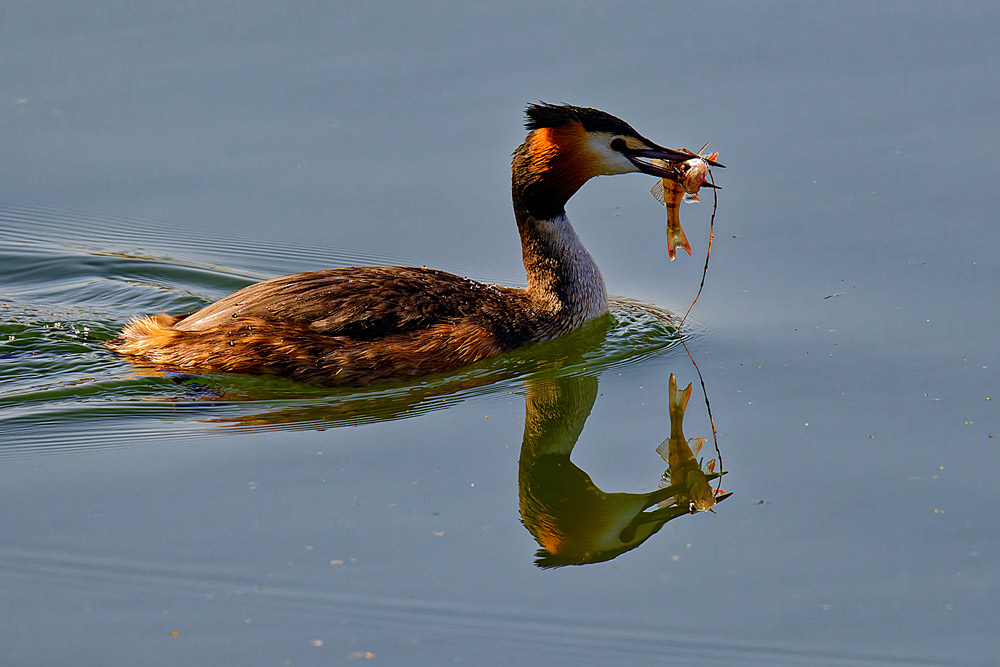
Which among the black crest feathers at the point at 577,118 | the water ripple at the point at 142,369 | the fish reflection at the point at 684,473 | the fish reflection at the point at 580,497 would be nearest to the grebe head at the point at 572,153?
the black crest feathers at the point at 577,118

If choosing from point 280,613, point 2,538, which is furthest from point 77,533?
point 280,613

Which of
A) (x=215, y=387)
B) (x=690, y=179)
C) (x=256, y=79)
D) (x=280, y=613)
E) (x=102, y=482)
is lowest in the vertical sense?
(x=280, y=613)

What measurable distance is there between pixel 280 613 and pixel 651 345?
376 centimetres

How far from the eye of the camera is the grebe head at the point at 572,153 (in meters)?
8.42

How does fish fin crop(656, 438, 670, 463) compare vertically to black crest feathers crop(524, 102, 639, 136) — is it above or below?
below

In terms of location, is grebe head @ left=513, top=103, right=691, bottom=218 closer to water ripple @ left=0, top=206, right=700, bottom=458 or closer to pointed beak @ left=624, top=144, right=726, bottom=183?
pointed beak @ left=624, top=144, right=726, bottom=183

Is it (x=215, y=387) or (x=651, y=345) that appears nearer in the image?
(x=215, y=387)

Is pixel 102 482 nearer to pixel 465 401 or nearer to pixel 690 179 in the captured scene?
pixel 465 401

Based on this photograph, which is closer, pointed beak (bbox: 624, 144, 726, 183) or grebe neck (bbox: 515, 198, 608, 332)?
pointed beak (bbox: 624, 144, 726, 183)

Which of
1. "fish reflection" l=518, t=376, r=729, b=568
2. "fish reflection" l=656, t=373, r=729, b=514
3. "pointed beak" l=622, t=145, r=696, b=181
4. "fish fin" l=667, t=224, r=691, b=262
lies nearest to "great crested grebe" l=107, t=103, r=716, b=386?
"pointed beak" l=622, t=145, r=696, b=181

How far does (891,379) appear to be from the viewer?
25.8ft

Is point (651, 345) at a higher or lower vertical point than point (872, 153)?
lower

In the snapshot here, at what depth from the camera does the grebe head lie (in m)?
8.42

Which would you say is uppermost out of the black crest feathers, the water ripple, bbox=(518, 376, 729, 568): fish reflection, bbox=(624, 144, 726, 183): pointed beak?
the black crest feathers
